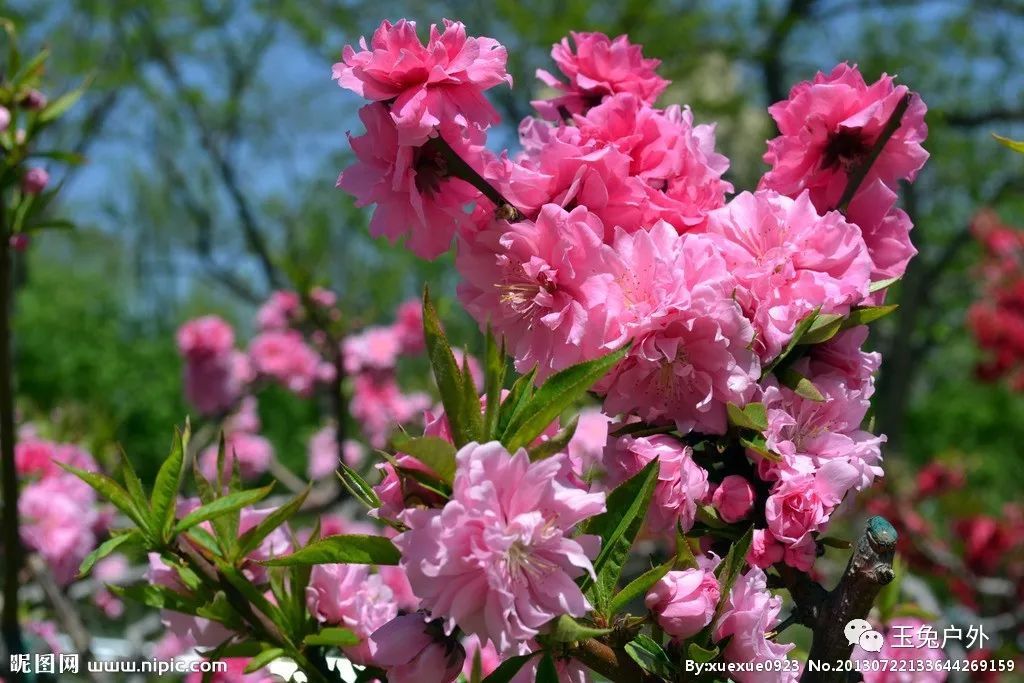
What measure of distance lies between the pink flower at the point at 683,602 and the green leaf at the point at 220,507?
16.5 inches

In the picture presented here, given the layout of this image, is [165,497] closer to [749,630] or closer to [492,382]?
[492,382]

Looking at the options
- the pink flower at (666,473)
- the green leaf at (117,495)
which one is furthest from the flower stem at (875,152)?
the green leaf at (117,495)

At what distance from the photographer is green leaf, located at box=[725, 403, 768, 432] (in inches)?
34.5

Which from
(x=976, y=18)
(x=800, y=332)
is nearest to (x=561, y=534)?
(x=800, y=332)

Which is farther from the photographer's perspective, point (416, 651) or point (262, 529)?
point (262, 529)

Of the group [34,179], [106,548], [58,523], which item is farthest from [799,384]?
[58,523]

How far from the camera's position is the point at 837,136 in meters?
1.06

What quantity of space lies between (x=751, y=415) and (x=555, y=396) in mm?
234

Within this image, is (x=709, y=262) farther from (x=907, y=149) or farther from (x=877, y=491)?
(x=877, y=491)

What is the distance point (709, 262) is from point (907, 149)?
0.36 meters

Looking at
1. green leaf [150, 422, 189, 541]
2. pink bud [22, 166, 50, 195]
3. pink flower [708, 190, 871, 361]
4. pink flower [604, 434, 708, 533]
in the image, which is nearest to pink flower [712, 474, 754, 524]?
pink flower [604, 434, 708, 533]

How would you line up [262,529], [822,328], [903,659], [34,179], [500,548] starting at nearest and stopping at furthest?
1. [500,548]
2. [822,328]
3. [262,529]
4. [903,659]
5. [34,179]

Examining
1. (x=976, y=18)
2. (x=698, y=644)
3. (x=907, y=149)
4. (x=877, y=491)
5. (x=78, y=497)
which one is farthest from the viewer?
(x=976, y=18)

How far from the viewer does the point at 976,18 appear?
709 cm
